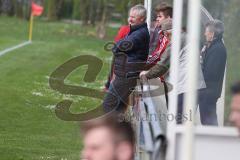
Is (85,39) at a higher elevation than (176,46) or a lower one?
lower

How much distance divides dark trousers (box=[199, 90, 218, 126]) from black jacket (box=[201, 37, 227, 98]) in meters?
0.05

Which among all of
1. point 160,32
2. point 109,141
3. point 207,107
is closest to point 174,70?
point 109,141

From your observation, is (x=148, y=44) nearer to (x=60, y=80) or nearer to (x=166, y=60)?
(x=166, y=60)

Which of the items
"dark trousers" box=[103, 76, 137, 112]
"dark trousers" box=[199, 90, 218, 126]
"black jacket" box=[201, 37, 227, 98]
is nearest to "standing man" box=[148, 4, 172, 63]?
"dark trousers" box=[103, 76, 137, 112]

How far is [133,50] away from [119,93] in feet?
A: 2.37

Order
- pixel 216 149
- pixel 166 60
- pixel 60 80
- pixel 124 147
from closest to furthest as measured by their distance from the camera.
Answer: pixel 124 147
pixel 216 149
pixel 166 60
pixel 60 80

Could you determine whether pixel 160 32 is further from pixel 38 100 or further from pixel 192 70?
pixel 38 100

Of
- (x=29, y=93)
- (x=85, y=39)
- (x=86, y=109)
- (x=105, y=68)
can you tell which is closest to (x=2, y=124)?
(x=86, y=109)

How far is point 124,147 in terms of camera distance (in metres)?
5.46

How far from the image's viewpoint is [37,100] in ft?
63.3

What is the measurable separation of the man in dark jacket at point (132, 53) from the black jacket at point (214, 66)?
9.86 feet

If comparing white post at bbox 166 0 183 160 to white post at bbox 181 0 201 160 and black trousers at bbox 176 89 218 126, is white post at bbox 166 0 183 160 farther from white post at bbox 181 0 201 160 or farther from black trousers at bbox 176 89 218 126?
white post at bbox 181 0 201 160

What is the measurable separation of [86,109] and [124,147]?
1230 centimetres

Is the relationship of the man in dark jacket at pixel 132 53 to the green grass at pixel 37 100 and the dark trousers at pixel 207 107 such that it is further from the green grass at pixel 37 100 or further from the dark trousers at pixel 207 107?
the dark trousers at pixel 207 107
